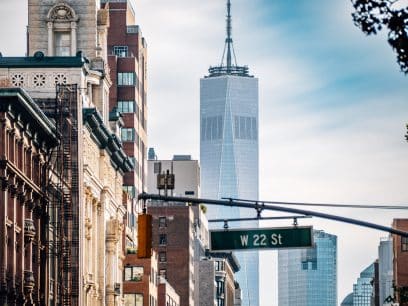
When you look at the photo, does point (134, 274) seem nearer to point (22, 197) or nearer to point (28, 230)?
point (28, 230)

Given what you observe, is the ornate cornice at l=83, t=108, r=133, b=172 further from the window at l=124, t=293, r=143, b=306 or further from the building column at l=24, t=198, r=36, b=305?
the window at l=124, t=293, r=143, b=306

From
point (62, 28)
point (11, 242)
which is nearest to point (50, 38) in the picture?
point (62, 28)

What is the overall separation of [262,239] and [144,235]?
16.3 feet

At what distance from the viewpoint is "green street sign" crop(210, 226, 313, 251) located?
53.1 meters

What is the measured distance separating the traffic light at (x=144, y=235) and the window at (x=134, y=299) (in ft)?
402

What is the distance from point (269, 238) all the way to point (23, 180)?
2032 inches

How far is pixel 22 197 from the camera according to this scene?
104 metres

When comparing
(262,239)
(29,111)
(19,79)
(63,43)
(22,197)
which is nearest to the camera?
(262,239)

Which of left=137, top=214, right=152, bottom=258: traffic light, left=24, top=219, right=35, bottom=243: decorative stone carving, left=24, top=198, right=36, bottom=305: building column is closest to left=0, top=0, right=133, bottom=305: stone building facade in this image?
left=24, top=198, right=36, bottom=305: building column

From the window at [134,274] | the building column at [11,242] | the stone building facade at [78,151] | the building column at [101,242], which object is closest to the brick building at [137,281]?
the window at [134,274]

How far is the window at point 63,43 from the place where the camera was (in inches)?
5551

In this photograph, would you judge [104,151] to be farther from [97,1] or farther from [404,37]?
[404,37]

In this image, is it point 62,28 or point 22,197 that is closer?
point 22,197

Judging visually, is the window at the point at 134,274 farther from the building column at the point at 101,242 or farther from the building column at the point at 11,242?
the building column at the point at 11,242
